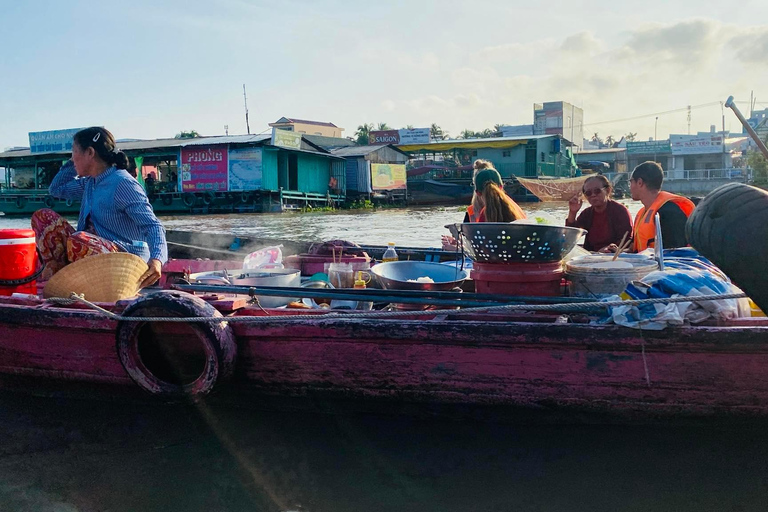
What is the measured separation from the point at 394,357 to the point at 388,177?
26590mm

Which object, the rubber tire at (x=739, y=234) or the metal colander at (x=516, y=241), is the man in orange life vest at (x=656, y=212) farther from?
the rubber tire at (x=739, y=234)

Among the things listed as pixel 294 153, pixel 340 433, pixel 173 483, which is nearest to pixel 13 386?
pixel 173 483

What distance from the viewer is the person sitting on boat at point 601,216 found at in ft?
16.0

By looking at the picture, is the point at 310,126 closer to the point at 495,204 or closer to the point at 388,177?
the point at 388,177

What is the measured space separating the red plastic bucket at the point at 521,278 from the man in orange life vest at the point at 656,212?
4.57ft

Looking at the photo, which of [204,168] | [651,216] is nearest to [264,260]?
[651,216]

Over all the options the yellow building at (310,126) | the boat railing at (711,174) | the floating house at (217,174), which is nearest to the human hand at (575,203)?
the floating house at (217,174)

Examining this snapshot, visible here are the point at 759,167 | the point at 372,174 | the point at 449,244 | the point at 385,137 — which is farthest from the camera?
the point at 385,137

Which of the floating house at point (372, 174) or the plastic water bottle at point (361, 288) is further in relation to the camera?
the floating house at point (372, 174)

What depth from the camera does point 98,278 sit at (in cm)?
342

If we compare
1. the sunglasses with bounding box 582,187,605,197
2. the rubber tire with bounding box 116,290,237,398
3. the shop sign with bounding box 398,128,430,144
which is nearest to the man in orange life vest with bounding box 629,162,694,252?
the sunglasses with bounding box 582,187,605,197

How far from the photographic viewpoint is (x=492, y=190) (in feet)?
13.3

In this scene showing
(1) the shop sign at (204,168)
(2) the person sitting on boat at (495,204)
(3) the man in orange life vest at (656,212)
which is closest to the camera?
(2) the person sitting on boat at (495,204)

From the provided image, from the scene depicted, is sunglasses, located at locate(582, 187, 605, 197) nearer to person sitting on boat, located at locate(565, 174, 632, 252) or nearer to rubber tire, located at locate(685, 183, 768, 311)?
person sitting on boat, located at locate(565, 174, 632, 252)
